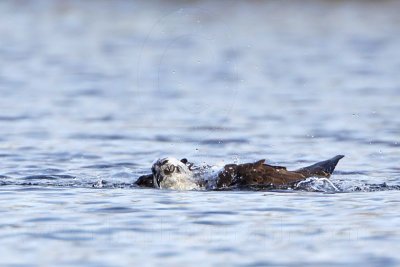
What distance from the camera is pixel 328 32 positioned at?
111 feet

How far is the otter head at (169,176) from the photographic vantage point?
489 inches

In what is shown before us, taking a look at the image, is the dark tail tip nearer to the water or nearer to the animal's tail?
the animal's tail

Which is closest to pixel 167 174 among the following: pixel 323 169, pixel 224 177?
pixel 224 177

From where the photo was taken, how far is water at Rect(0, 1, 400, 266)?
386 inches

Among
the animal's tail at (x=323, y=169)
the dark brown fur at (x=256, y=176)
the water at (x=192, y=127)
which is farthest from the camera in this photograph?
the animal's tail at (x=323, y=169)

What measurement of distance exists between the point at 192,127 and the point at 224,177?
17.4 feet

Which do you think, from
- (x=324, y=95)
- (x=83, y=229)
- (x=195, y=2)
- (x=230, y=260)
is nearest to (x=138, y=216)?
(x=83, y=229)

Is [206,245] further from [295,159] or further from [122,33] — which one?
[122,33]

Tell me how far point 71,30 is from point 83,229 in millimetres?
23801

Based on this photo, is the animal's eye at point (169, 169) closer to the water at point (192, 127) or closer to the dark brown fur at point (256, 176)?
the water at point (192, 127)

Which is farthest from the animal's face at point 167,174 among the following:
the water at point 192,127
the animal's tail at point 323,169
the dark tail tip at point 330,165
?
the dark tail tip at point 330,165

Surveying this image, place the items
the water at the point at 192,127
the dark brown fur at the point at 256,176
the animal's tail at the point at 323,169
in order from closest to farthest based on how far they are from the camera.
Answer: the water at the point at 192,127, the dark brown fur at the point at 256,176, the animal's tail at the point at 323,169

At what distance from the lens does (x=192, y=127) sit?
58.2 feet

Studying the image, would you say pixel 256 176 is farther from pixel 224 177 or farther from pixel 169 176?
pixel 169 176
